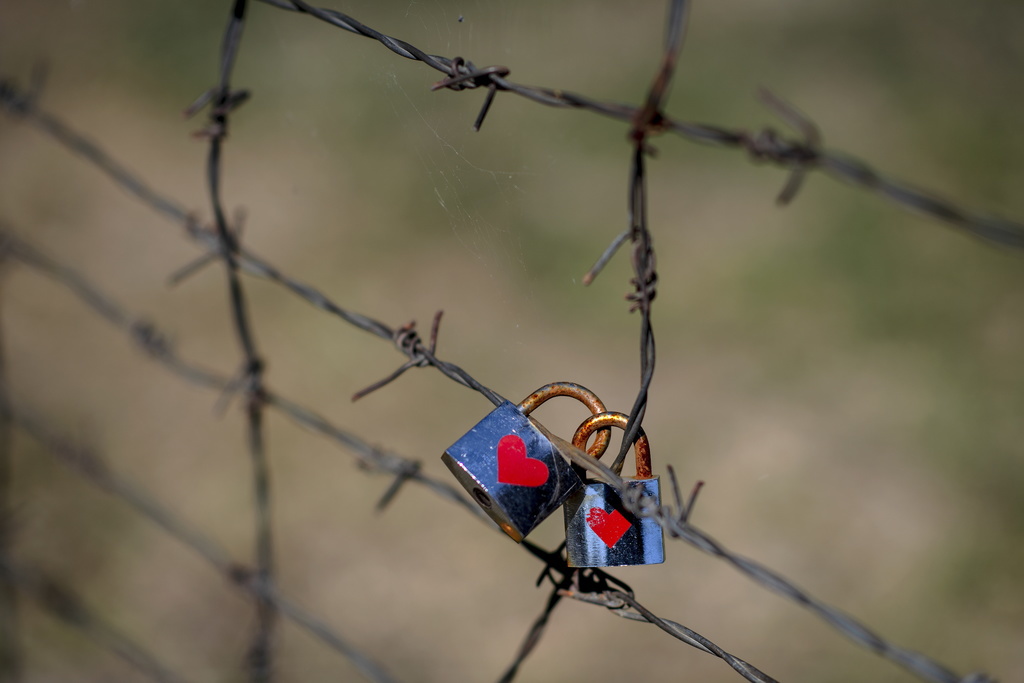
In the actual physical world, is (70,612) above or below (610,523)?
below

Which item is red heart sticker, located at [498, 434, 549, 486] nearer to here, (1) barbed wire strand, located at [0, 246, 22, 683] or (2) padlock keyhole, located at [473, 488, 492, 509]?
(2) padlock keyhole, located at [473, 488, 492, 509]

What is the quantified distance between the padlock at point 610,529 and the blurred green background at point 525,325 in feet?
3.56

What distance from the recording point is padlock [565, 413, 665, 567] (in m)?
1.11

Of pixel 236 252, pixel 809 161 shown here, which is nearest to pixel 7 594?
pixel 236 252

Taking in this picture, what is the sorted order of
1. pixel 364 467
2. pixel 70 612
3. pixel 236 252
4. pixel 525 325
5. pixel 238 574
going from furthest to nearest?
pixel 525 325
pixel 70 612
pixel 238 574
pixel 236 252
pixel 364 467

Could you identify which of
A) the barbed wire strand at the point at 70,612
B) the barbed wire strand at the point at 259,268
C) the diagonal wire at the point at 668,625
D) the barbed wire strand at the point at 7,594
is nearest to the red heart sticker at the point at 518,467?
the barbed wire strand at the point at 259,268

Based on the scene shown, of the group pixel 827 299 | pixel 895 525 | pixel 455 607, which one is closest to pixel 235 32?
pixel 455 607

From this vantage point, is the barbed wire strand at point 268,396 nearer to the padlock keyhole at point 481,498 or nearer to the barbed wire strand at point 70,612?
the padlock keyhole at point 481,498

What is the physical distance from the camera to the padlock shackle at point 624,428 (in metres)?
1.12

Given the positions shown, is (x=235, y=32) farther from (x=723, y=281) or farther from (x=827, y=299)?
(x=827, y=299)

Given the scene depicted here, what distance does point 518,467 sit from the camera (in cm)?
109

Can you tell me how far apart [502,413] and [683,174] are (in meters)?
4.49

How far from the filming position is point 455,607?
3096 millimetres

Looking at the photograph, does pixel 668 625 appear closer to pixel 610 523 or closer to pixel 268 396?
pixel 610 523
